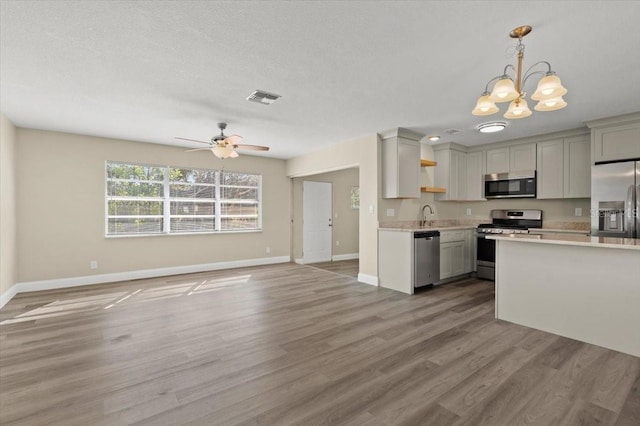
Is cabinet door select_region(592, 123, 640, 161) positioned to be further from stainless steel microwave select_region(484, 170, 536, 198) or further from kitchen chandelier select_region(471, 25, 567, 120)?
kitchen chandelier select_region(471, 25, 567, 120)

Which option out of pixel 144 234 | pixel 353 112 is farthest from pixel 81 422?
pixel 144 234

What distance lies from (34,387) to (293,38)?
10.6ft

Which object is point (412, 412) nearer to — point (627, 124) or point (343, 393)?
point (343, 393)

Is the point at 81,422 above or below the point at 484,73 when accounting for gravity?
below

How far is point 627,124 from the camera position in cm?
407

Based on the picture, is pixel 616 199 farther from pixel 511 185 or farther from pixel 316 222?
pixel 316 222

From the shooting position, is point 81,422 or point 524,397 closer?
point 81,422

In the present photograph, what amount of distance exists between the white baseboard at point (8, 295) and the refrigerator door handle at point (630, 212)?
27.5 feet

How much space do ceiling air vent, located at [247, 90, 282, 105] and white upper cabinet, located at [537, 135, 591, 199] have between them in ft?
15.5

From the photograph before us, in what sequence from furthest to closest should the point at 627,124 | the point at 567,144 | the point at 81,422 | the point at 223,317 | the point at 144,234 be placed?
the point at 144,234 → the point at 567,144 → the point at 627,124 → the point at 223,317 → the point at 81,422

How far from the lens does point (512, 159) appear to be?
5664mm

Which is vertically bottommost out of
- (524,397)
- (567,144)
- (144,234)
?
(524,397)

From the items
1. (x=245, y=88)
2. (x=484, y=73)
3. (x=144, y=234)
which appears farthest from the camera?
(x=144, y=234)

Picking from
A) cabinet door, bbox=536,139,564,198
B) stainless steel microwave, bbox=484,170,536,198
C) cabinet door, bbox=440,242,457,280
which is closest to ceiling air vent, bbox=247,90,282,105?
cabinet door, bbox=440,242,457,280
